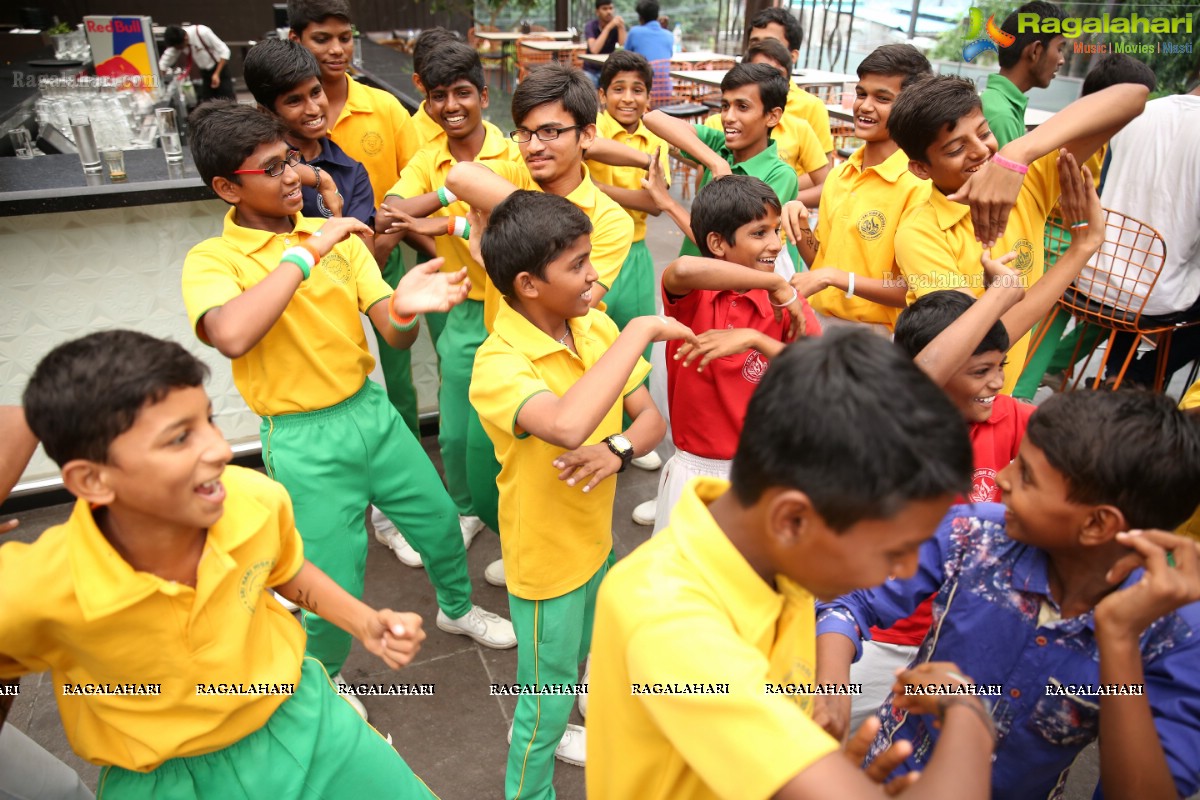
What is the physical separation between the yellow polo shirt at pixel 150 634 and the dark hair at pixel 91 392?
0.12 m

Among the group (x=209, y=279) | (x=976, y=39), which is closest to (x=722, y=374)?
(x=209, y=279)

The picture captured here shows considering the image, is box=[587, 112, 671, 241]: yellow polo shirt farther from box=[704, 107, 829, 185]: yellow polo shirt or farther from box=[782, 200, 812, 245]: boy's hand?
box=[782, 200, 812, 245]: boy's hand

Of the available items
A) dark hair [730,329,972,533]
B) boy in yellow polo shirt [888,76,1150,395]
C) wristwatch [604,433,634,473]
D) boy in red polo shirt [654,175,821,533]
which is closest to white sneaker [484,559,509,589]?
boy in red polo shirt [654,175,821,533]

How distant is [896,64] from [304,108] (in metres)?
2.39

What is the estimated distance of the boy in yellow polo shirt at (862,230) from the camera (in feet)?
8.70

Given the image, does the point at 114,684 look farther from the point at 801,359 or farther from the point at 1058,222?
the point at 1058,222

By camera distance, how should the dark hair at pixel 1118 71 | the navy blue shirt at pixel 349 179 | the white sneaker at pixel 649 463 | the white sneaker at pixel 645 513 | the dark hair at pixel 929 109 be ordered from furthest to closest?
1. the dark hair at pixel 1118 71
2. the white sneaker at pixel 649 463
3. the white sneaker at pixel 645 513
4. the navy blue shirt at pixel 349 179
5. the dark hair at pixel 929 109

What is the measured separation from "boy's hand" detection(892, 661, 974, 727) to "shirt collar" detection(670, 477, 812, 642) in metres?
0.27

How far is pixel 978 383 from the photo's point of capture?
201cm

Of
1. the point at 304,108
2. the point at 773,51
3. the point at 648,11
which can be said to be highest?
the point at 648,11

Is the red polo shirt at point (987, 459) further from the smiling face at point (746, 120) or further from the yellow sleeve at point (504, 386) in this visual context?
the smiling face at point (746, 120)

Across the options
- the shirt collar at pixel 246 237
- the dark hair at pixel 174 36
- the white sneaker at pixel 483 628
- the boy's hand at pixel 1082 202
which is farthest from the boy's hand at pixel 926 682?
the dark hair at pixel 174 36

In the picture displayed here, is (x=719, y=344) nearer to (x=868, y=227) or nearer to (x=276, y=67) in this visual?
(x=868, y=227)

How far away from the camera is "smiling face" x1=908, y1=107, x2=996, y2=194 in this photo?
2420mm
